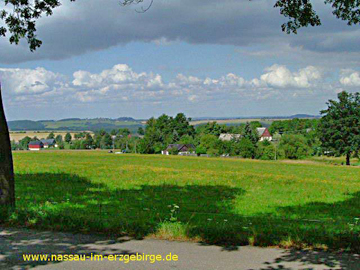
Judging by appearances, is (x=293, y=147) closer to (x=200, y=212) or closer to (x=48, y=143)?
(x=48, y=143)

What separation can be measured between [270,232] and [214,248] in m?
1.07

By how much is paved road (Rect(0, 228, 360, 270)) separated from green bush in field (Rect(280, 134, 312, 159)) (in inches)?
4095

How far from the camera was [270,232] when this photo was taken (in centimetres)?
650

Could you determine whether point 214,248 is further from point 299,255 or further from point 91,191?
point 91,191

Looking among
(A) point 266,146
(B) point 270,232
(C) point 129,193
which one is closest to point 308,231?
(B) point 270,232

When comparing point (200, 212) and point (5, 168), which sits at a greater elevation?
point (5, 168)

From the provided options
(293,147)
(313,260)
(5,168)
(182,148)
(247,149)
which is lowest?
(182,148)

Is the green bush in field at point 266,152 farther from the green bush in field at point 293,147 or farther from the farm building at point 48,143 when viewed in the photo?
the farm building at point 48,143

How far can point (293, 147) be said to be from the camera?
4262 inches

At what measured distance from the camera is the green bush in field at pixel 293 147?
10806 cm

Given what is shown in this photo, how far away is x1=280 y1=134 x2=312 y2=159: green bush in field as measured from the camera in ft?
355

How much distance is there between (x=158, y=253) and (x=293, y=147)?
106787 millimetres

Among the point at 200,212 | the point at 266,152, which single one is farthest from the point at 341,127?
the point at 200,212

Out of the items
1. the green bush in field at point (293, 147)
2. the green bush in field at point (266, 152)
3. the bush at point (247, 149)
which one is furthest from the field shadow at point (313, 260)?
the green bush in field at point (293, 147)
